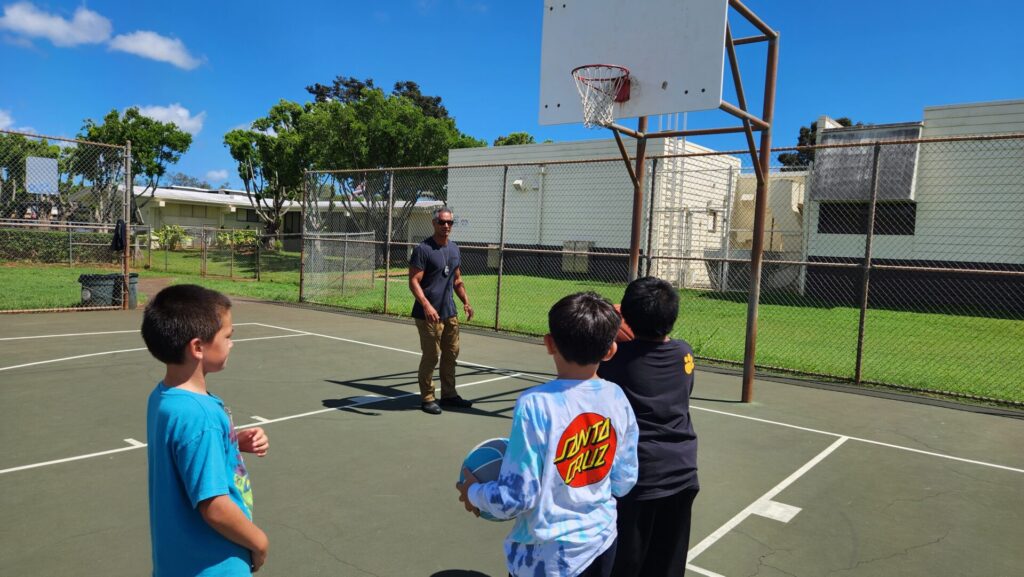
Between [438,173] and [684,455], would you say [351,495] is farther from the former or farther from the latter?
[438,173]

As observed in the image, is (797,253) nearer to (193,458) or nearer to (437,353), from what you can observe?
(437,353)

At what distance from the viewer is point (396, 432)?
19.6 ft

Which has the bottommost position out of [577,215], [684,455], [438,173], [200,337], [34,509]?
[34,509]

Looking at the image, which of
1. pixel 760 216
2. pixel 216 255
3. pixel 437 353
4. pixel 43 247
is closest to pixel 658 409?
pixel 437 353

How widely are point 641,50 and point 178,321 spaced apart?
5711 mm

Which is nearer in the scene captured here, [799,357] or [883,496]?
[883,496]

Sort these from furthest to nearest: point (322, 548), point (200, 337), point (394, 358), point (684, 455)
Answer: point (394, 358), point (322, 548), point (684, 455), point (200, 337)

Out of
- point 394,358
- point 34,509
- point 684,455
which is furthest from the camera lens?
point 394,358

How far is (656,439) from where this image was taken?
8.57ft

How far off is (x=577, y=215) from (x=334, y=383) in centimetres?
1863

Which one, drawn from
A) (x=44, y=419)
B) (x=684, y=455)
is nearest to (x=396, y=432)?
(x=44, y=419)

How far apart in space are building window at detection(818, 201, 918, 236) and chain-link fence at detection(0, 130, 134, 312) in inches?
784

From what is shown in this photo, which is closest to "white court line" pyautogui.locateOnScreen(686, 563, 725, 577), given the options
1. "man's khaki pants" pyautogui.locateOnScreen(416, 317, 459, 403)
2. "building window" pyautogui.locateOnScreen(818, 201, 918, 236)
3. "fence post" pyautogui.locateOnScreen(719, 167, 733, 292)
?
"man's khaki pants" pyautogui.locateOnScreen(416, 317, 459, 403)

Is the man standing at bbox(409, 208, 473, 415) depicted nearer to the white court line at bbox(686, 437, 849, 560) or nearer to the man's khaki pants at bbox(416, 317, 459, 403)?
the man's khaki pants at bbox(416, 317, 459, 403)
